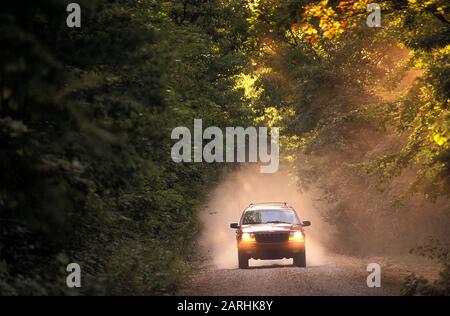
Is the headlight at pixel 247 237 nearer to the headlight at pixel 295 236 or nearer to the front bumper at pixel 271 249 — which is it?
the front bumper at pixel 271 249

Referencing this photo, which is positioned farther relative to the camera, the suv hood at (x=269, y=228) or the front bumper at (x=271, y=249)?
the suv hood at (x=269, y=228)

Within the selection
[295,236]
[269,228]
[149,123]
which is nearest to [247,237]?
[269,228]

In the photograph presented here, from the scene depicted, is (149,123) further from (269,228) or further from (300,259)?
(300,259)

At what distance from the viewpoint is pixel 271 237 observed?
2053 centimetres

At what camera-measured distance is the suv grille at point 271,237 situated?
20516mm

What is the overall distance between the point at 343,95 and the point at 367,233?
8.00 meters

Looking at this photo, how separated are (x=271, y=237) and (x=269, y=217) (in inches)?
66.0

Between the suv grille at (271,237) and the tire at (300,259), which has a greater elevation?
the suv grille at (271,237)

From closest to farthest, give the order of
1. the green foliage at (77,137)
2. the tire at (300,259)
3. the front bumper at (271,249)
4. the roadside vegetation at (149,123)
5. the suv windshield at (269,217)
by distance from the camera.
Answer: the green foliage at (77,137)
the roadside vegetation at (149,123)
the front bumper at (271,249)
the tire at (300,259)
the suv windshield at (269,217)

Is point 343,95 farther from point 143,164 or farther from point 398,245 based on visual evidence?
point 143,164

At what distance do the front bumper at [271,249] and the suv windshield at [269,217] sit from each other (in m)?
1.10

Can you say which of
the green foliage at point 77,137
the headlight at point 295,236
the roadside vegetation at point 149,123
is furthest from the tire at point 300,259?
the green foliage at point 77,137

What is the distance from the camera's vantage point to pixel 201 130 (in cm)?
2402

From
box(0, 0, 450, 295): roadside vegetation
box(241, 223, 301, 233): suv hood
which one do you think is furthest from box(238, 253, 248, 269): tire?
box(0, 0, 450, 295): roadside vegetation
